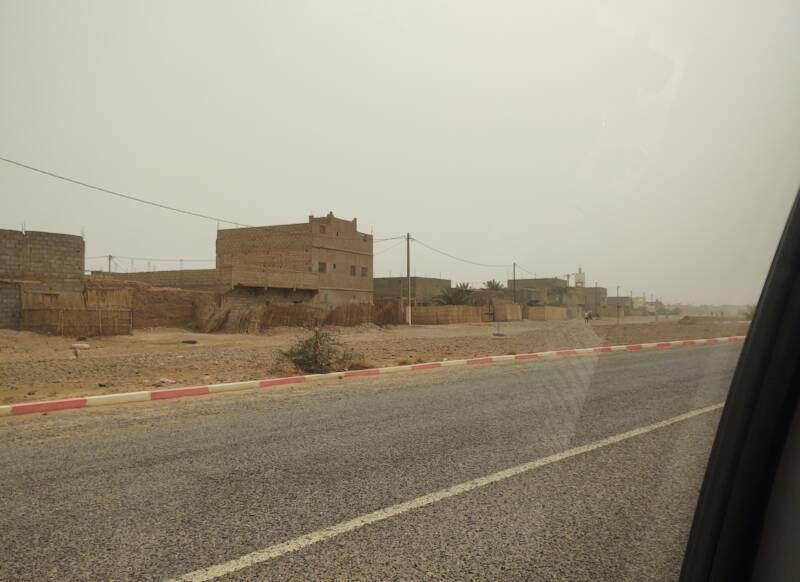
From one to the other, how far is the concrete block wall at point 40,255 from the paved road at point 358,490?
20.2 meters

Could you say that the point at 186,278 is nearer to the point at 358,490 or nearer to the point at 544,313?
the point at 544,313

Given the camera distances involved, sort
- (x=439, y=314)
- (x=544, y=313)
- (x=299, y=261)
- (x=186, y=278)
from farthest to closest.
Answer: (x=544, y=313), (x=439, y=314), (x=299, y=261), (x=186, y=278)

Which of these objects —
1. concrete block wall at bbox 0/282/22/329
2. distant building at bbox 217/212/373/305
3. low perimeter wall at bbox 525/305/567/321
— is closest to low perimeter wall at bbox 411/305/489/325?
distant building at bbox 217/212/373/305

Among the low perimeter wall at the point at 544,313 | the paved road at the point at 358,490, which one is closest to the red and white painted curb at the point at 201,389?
the paved road at the point at 358,490

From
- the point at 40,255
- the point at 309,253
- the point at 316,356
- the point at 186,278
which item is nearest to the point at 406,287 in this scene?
the point at 309,253

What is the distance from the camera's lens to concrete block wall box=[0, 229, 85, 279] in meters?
23.5

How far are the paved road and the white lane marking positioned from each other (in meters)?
0.05

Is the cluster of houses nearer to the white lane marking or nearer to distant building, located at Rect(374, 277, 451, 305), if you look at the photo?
distant building, located at Rect(374, 277, 451, 305)

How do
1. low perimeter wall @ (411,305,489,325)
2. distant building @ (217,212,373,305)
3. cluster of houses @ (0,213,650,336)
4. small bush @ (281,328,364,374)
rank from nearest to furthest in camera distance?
1. small bush @ (281,328,364,374)
2. cluster of houses @ (0,213,650,336)
3. distant building @ (217,212,373,305)
4. low perimeter wall @ (411,305,489,325)

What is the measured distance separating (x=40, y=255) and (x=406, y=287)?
3890cm

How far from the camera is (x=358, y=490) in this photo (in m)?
3.79

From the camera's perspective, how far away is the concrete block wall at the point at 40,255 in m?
23.5

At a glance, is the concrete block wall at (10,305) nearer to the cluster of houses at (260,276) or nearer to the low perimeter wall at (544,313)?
the cluster of houses at (260,276)

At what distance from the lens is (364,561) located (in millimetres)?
2730
